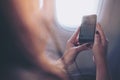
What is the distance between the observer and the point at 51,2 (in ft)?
3.78

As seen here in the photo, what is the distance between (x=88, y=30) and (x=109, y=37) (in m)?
0.23

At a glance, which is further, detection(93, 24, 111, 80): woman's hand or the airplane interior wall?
the airplane interior wall

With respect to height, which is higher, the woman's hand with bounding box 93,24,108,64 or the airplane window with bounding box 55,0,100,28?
the airplane window with bounding box 55,0,100,28

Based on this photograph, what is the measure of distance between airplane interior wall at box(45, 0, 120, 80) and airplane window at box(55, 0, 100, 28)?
0.11ft

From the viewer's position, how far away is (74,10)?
1192 mm

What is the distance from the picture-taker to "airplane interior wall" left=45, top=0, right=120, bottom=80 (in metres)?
1.18

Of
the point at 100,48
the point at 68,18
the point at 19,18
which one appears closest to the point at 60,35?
the point at 68,18

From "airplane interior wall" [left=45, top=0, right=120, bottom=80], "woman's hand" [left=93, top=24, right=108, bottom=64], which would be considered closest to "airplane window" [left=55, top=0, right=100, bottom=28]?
"airplane interior wall" [left=45, top=0, right=120, bottom=80]

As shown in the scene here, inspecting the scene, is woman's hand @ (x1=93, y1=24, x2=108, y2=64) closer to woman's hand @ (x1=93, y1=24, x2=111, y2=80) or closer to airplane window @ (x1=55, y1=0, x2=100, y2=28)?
woman's hand @ (x1=93, y1=24, x2=111, y2=80)

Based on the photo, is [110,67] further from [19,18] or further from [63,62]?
[19,18]

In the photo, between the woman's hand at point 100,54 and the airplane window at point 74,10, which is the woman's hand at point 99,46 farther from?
the airplane window at point 74,10

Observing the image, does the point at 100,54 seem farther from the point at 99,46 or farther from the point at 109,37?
the point at 109,37

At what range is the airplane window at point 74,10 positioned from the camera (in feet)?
3.87

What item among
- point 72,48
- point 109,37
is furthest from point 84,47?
point 109,37
